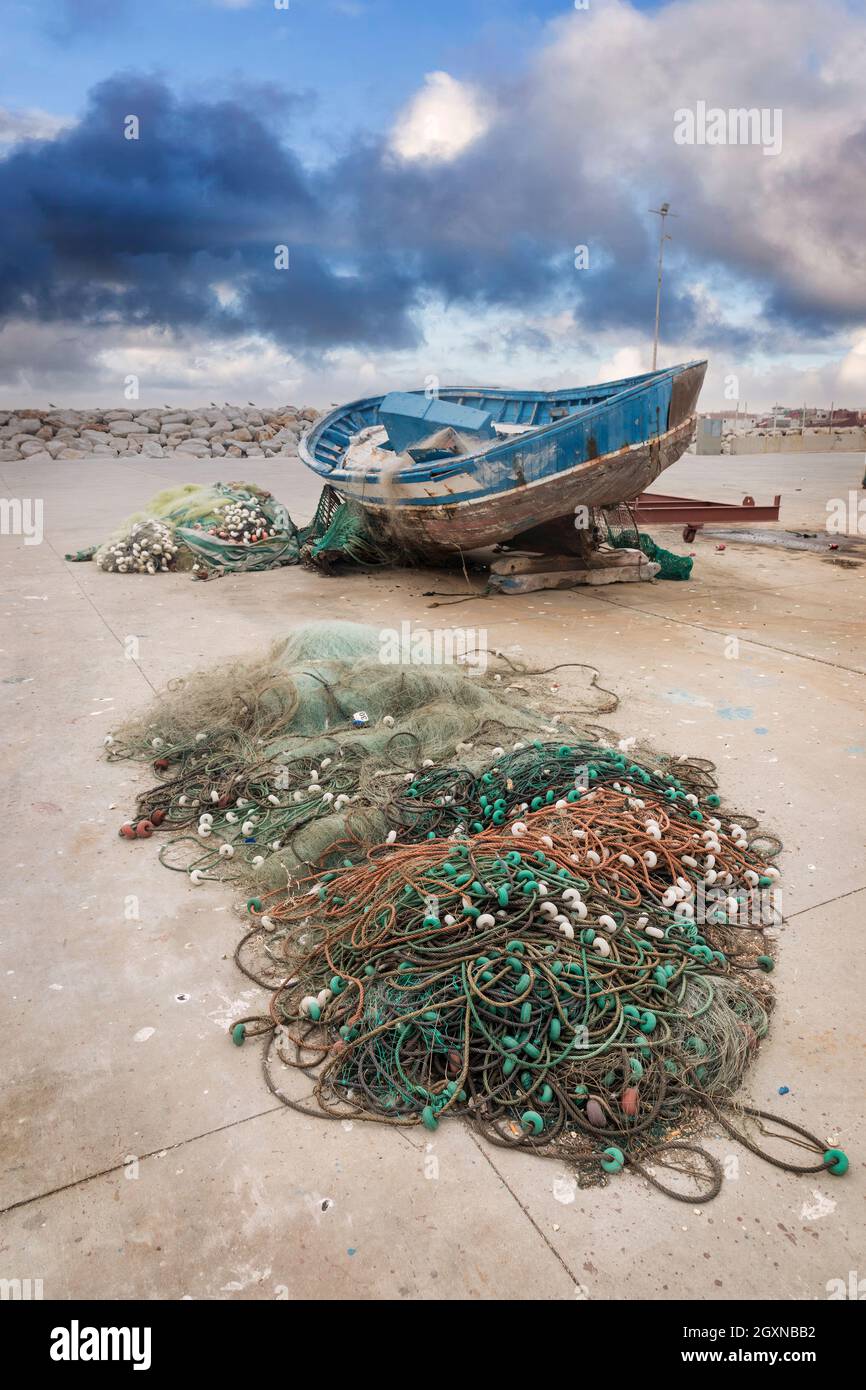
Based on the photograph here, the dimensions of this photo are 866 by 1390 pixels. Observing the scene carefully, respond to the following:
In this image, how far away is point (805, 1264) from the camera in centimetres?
194

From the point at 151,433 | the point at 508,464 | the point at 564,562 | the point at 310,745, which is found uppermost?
the point at 151,433

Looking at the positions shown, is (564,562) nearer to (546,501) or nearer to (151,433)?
(546,501)

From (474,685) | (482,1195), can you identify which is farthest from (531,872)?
(474,685)

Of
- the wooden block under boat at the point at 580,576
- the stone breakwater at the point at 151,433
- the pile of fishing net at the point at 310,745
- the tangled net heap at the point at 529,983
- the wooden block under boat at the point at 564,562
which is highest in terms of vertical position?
the stone breakwater at the point at 151,433

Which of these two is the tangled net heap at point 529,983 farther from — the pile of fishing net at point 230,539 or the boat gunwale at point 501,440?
the pile of fishing net at point 230,539

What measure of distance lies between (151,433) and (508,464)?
105ft

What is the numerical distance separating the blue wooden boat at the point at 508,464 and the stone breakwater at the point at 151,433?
874 inches

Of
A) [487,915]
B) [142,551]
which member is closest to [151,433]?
[142,551]

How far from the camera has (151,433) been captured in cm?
3547

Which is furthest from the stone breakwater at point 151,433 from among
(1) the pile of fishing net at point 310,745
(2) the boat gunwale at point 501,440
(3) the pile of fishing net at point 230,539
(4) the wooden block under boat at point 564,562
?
(1) the pile of fishing net at point 310,745

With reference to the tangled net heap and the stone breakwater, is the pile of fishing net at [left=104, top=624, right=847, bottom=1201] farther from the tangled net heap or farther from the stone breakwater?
the stone breakwater

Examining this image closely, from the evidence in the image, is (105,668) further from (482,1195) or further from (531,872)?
(482,1195)

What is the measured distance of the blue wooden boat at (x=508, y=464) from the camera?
746 centimetres
